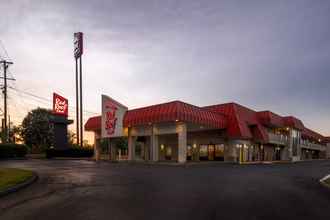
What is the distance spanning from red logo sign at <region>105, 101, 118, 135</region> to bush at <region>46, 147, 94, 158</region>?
53.9ft

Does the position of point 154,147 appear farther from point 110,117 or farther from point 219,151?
point 219,151

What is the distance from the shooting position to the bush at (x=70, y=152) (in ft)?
160

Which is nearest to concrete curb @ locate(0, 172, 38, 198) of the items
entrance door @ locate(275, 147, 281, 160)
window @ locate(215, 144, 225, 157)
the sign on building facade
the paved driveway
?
the paved driveway

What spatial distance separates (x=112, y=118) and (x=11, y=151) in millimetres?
19215

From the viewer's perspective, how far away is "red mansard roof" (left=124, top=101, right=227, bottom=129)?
28578mm

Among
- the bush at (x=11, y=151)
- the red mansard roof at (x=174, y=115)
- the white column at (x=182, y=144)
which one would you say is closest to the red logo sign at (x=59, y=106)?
the bush at (x=11, y=151)

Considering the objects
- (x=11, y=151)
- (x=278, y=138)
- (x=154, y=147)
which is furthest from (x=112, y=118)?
(x=278, y=138)

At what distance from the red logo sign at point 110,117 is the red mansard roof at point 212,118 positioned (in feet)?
6.28

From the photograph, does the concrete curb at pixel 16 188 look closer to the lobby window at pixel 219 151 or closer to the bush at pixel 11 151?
the lobby window at pixel 219 151

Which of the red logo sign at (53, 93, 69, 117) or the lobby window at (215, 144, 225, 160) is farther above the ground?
the red logo sign at (53, 93, 69, 117)

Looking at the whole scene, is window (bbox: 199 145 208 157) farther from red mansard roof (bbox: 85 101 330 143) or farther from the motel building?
red mansard roof (bbox: 85 101 330 143)

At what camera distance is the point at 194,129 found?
37.7m

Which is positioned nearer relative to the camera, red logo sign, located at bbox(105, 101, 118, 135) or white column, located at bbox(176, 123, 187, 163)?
white column, located at bbox(176, 123, 187, 163)

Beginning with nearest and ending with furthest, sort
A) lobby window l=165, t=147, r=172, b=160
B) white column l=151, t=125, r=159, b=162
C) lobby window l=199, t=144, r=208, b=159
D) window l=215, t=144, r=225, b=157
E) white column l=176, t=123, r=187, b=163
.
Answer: white column l=176, t=123, r=187, b=163
white column l=151, t=125, r=159, b=162
window l=215, t=144, r=225, b=157
lobby window l=199, t=144, r=208, b=159
lobby window l=165, t=147, r=172, b=160
